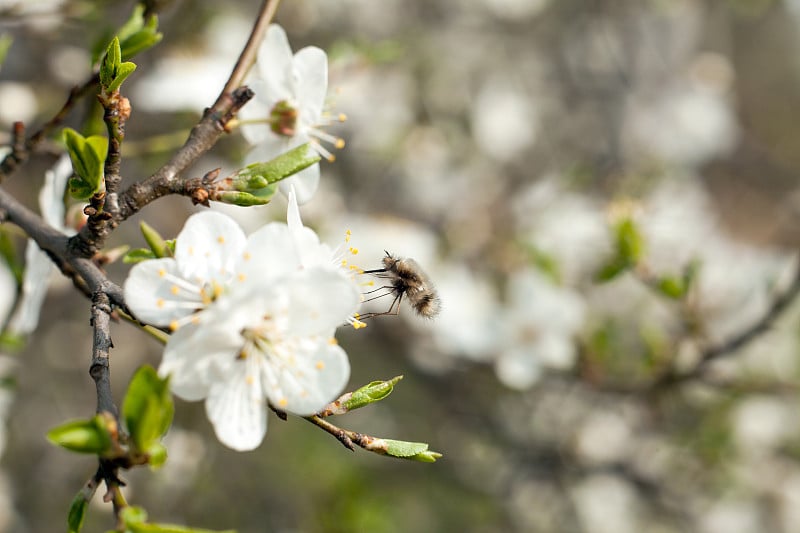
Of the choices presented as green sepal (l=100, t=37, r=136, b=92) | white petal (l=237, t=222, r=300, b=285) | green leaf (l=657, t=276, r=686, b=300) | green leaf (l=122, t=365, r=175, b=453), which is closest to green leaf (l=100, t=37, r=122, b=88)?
green sepal (l=100, t=37, r=136, b=92)

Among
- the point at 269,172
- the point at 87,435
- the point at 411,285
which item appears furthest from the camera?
the point at 411,285

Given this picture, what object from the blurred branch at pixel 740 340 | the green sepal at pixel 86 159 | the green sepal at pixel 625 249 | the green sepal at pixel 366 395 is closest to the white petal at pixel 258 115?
the green sepal at pixel 86 159

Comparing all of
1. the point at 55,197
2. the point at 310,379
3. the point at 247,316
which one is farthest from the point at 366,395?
the point at 55,197

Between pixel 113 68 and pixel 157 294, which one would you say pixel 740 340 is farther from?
pixel 113 68

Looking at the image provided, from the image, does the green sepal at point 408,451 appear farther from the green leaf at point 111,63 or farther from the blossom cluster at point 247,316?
the green leaf at point 111,63

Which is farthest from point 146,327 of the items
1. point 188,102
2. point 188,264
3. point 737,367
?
point 737,367

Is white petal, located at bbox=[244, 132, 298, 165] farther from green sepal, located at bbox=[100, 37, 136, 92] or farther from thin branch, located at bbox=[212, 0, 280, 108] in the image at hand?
green sepal, located at bbox=[100, 37, 136, 92]
